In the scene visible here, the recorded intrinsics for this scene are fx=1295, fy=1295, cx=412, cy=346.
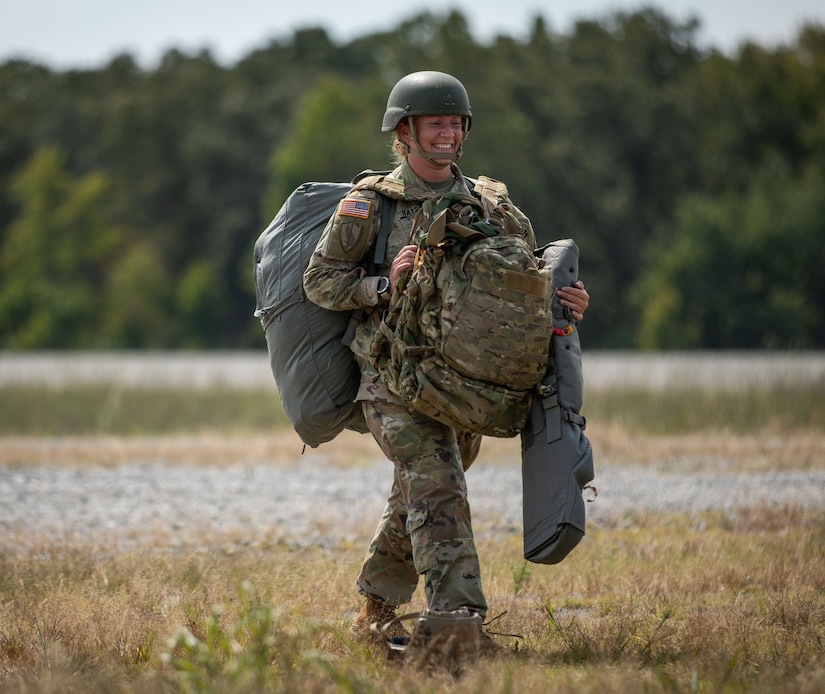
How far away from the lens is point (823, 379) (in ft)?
48.9

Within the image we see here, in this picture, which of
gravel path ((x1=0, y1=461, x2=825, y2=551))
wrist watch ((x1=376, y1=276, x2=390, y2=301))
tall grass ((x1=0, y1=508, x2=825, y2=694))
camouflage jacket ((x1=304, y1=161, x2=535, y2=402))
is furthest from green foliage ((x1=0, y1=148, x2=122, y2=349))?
wrist watch ((x1=376, y1=276, x2=390, y2=301))

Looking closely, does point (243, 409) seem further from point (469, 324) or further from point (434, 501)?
point (469, 324)

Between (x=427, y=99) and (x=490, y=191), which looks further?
(x=490, y=191)

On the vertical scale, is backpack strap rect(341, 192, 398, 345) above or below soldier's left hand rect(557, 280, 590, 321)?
above

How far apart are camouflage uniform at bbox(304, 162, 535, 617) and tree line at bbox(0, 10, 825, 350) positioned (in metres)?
27.9

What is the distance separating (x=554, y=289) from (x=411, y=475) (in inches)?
36.0

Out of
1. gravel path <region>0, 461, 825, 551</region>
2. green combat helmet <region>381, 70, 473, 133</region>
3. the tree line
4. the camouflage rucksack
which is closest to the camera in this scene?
the camouflage rucksack

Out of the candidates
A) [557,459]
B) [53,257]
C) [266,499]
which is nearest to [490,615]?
[557,459]

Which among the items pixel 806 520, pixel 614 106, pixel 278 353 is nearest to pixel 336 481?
pixel 806 520

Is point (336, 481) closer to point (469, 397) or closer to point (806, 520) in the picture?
point (806, 520)

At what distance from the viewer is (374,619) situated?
5.38 metres

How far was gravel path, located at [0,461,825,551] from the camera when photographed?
8469mm

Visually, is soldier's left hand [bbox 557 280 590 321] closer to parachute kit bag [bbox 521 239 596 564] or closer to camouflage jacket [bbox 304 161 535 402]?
parachute kit bag [bbox 521 239 596 564]

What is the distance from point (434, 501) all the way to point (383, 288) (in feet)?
2.74
